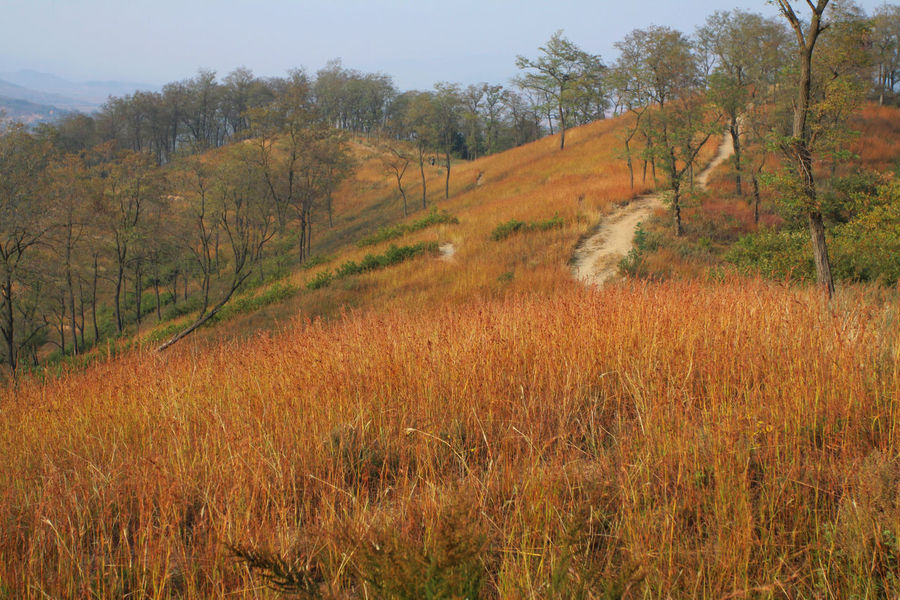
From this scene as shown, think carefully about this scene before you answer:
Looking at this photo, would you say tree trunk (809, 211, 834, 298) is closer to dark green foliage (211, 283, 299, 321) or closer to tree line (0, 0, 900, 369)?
tree line (0, 0, 900, 369)

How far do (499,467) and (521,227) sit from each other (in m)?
18.3

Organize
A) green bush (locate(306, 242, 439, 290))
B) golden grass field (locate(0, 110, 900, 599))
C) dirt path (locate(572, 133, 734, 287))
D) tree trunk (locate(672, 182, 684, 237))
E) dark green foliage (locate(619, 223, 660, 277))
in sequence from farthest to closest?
1. green bush (locate(306, 242, 439, 290))
2. tree trunk (locate(672, 182, 684, 237))
3. dirt path (locate(572, 133, 734, 287))
4. dark green foliage (locate(619, 223, 660, 277))
5. golden grass field (locate(0, 110, 900, 599))

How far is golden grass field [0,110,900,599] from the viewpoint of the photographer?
2.00 metres

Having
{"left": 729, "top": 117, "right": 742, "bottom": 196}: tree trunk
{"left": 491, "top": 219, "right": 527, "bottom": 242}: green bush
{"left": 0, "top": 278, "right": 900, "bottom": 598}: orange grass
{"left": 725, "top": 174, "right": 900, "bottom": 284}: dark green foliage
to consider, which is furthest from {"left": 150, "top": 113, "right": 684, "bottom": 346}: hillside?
{"left": 0, "top": 278, "right": 900, "bottom": 598}: orange grass

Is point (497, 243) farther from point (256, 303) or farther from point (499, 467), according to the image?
point (499, 467)

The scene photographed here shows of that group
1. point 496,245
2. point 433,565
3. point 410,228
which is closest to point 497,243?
point 496,245

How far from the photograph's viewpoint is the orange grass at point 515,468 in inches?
80.6

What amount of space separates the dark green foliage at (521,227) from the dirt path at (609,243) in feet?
5.65

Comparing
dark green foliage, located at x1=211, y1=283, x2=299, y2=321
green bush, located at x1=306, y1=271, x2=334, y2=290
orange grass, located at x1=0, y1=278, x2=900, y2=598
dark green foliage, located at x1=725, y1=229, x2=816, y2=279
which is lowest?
dark green foliage, located at x1=211, y1=283, x2=299, y2=321

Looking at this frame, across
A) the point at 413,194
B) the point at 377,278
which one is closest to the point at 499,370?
the point at 377,278

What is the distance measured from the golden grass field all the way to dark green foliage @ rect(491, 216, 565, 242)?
47.6ft

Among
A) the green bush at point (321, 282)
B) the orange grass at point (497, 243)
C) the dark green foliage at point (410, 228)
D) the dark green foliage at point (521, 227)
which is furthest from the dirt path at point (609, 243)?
the green bush at point (321, 282)

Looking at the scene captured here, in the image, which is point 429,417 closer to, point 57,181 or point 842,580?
point 842,580

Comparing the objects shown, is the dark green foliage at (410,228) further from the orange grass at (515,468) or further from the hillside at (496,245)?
the orange grass at (515,468)
